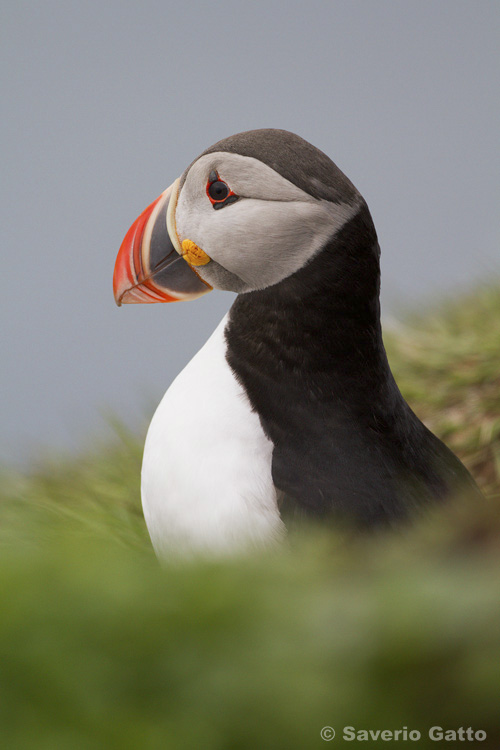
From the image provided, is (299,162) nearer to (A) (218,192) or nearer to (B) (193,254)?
(A) (218,192)

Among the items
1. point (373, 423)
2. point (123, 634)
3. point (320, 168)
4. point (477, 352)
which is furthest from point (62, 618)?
point (477, 352)

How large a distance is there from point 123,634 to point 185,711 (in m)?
0.09

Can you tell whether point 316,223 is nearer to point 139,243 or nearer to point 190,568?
point 139,243

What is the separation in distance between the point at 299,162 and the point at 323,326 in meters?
0.38

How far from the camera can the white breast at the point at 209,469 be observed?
1.69m

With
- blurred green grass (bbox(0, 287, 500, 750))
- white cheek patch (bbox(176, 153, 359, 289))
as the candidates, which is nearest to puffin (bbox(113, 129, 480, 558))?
white cheek patch (bbox(176, 153, 359, 289))

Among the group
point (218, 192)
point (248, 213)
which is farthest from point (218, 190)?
point (248, 213)

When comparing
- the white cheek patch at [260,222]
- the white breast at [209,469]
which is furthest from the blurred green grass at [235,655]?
the white cheek patch at [260,222]

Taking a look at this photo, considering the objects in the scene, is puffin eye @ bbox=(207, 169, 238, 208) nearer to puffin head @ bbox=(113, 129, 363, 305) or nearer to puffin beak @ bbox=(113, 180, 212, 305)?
puffin head @ bbox=(113, 129, 363, 305)

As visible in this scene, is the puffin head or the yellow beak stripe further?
the yellow beak stripe

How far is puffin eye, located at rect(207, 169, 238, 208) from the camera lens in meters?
1.90

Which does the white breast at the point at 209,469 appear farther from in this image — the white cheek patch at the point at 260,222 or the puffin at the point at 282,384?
the white cheek patch at the point at 260,222

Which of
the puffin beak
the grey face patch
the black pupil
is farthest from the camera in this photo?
the puffin beak

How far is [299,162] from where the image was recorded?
1817 millimetres
